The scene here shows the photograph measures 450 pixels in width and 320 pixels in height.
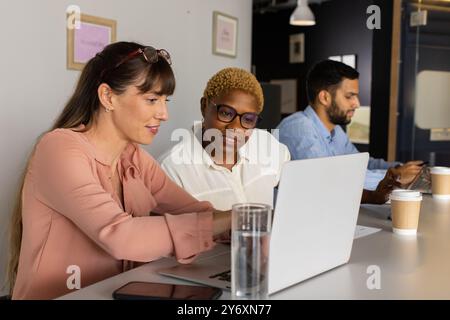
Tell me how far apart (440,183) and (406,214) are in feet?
2.32

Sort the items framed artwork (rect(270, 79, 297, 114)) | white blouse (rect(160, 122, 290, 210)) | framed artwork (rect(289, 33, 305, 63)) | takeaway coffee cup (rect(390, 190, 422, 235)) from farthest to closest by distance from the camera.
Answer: framed artwork (rect(270, 79, 297, 114)) < framed artwork (rect(289, 33, 305, 63)) < white blouse (rect(160, 122, 290, 210)) < takeaway coffee cup (rect(390, 190, 422, 235))

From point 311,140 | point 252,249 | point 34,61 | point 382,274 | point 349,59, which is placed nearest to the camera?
point 252,249

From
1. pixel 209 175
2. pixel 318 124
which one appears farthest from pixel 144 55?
pixel 318 124

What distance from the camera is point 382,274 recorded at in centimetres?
120

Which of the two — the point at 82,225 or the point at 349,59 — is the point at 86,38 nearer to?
the point at 82,225

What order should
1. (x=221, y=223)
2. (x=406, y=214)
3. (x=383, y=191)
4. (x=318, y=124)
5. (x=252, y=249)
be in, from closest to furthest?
1. (x=252, y=249)
2. (x=221, y=223)
3. (x=406, y=214)
4. (x=383, y=191)
5. (x=318, y=124)

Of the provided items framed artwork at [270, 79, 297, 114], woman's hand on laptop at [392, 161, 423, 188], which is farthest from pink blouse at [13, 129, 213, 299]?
framed artwork at [270, 79, 297, 114]

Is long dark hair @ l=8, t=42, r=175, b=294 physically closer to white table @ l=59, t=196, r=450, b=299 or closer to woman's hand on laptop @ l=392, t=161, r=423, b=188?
white table @ l=59, t=196, r=450, b=299

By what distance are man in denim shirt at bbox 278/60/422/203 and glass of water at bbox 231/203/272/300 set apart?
1.98 m

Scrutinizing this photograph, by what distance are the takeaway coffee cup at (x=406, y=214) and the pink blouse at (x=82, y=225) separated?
0.66 metres

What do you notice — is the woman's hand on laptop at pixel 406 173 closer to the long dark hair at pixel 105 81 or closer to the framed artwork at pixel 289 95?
the long dark hair at pixel 105 81

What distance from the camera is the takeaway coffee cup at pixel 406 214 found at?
1.63 m

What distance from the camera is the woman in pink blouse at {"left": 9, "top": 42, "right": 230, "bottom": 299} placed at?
4.14 feet

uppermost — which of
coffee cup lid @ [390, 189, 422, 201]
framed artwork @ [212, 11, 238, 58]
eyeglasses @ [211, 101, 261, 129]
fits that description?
framed artwork @ [212, 11, 238, 58]
